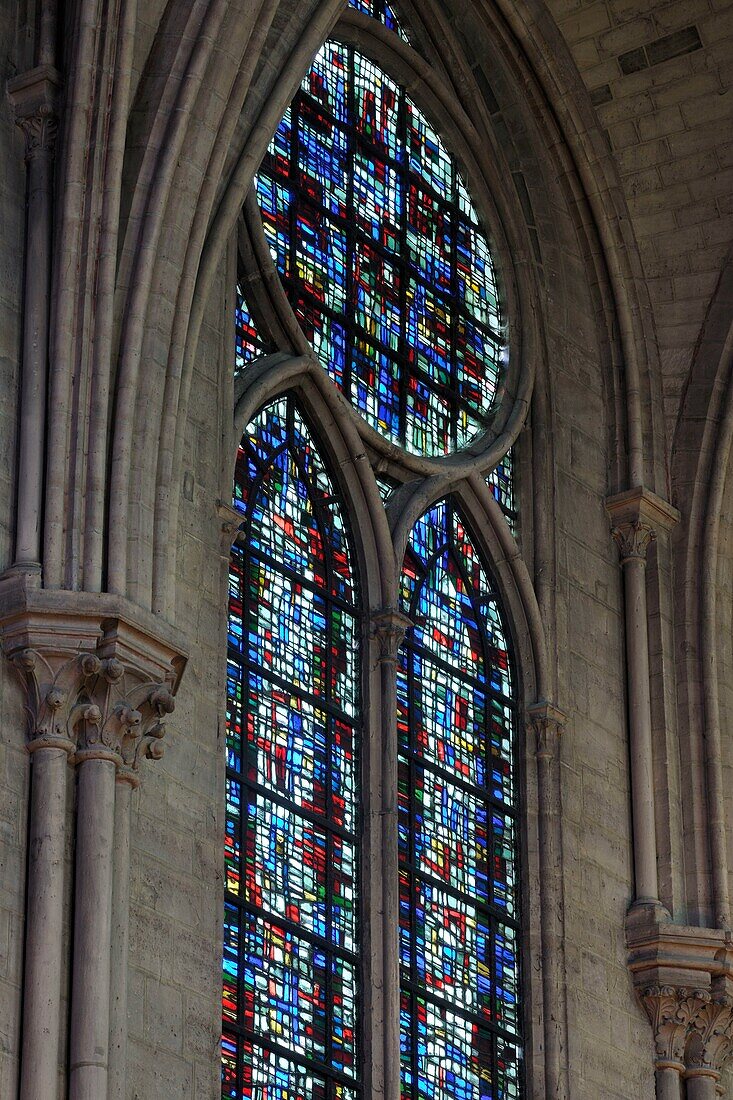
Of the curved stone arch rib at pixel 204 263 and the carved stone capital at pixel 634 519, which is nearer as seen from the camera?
the curved stone arch rib at pixel 204 263

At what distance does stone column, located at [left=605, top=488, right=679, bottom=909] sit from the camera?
17688 millimetres

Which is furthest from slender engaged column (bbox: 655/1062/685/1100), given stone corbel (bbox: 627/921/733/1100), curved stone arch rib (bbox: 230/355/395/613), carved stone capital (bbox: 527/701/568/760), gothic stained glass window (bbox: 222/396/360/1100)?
curved stone arch rib (bbox: 230/355/395/613)

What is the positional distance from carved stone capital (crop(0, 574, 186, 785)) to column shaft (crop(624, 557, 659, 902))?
18.5 ft

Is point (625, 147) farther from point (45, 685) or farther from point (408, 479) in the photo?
point (45, 685)

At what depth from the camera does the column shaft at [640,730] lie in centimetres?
1766

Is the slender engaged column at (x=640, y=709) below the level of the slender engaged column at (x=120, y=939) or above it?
above

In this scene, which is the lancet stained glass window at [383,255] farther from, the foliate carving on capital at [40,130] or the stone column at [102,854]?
the stone column at [102,854]

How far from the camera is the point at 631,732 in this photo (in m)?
18.2

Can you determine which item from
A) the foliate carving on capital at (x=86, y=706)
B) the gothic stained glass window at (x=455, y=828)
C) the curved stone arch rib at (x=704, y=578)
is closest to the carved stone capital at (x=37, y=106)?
the foliate carving on capital at (x=86, y=706)

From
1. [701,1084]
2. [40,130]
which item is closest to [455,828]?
[701,1084]

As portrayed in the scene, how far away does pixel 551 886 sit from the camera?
16.9 metres

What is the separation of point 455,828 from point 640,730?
212 centimetres

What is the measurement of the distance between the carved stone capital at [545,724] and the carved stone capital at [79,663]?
4.96 m

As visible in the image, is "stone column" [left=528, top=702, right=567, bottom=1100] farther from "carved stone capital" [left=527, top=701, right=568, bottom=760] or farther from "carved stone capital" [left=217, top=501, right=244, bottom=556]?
"carved stone capital" [left=217, top=501, right=244, bottom=556]
